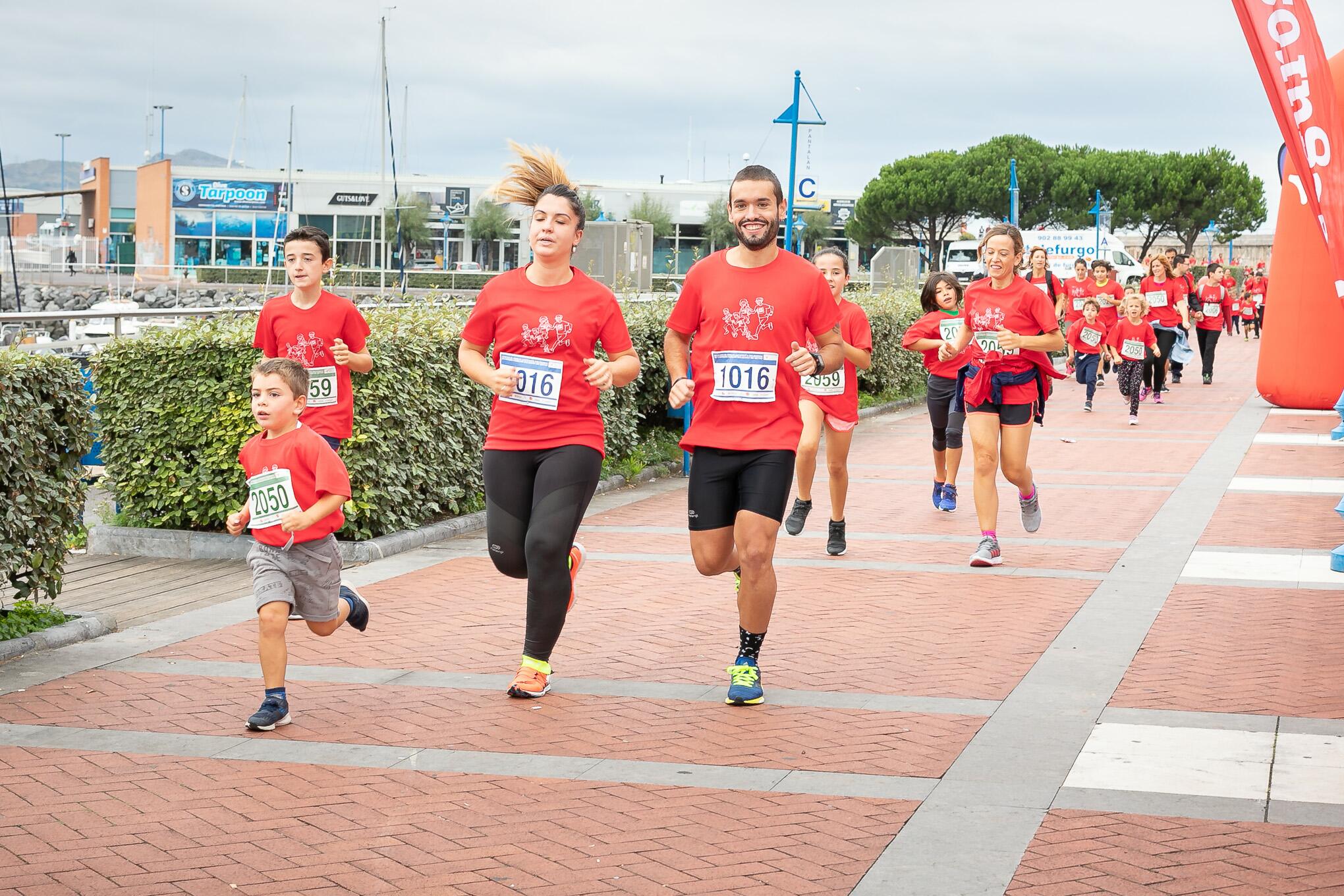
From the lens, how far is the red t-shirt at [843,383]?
30.5 feet

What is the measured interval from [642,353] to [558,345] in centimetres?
827

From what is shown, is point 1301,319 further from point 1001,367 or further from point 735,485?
point 735,485

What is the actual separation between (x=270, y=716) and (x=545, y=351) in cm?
172

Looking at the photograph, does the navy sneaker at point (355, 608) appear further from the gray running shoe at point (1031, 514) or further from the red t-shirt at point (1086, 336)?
the red t-shirt at point (1086, 336)

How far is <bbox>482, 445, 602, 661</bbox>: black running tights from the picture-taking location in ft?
19.6

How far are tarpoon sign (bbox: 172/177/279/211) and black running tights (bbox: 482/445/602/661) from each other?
81.1m

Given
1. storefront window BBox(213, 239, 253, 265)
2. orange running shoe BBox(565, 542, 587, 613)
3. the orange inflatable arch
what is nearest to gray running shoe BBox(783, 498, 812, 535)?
orange running shoe BBox(565, 542, 587, 613)

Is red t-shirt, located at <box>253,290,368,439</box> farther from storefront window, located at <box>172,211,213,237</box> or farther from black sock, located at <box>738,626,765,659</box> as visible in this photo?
storefront window, located at <box>172,211,213,237</box>

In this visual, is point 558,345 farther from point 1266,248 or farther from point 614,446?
point 1266,248

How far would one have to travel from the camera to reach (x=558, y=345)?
600 cm

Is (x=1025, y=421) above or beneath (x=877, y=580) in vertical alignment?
above

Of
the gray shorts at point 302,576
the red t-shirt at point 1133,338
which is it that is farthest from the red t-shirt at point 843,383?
the red t-shirt at point 1133,338

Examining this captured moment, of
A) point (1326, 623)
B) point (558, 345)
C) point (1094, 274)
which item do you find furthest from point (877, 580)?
point (1094, 274)

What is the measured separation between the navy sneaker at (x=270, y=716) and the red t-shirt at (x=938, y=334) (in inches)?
225
